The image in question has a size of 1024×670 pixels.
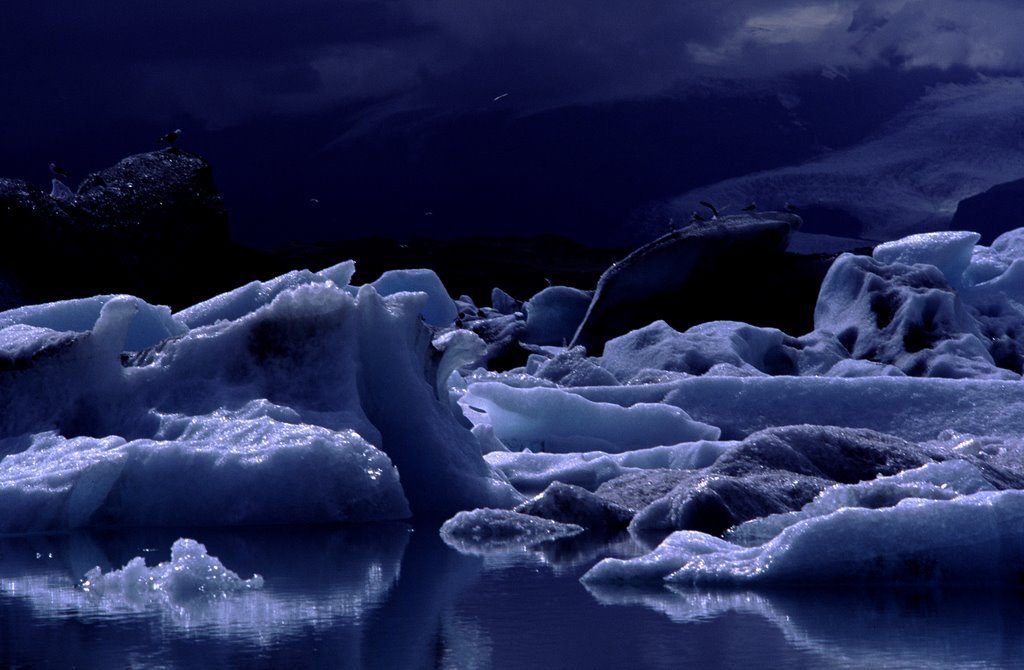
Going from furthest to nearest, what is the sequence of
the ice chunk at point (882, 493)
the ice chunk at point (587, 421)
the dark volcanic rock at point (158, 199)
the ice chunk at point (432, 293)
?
1. the ice chunk at point (432, 293)
2. the dark volcanic rock at point (158, 199)
3. the ice chunk at point (587, 421)
4. the ice chunk at point (882, 493)

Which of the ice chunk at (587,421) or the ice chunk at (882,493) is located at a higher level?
the ice chunk at (587,421)

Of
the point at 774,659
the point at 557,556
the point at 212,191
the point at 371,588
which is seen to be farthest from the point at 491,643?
the point at 212,191

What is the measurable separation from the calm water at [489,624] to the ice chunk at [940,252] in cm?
1035

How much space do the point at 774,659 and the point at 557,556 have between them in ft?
5.63

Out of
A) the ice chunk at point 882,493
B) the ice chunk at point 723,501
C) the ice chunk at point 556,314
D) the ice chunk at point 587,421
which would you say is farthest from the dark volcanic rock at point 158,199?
the ice chunk at point 882,493

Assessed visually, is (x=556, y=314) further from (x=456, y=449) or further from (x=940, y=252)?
(x=456, y=449)

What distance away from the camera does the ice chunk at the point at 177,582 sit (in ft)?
12.6

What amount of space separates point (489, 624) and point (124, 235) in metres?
12.9

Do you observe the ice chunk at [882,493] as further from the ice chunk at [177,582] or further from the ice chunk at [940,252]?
the ice chunk at [940,252]

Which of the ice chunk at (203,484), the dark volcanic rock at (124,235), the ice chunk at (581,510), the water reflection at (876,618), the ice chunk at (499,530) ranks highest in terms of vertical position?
the dark volcanic rock at (124,235)

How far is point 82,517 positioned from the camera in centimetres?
561

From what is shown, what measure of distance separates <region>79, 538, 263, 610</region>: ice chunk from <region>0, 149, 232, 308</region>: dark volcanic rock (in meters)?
9.93

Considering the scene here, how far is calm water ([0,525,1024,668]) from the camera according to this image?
2994mm

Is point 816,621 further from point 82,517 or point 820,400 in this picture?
point 820,400
